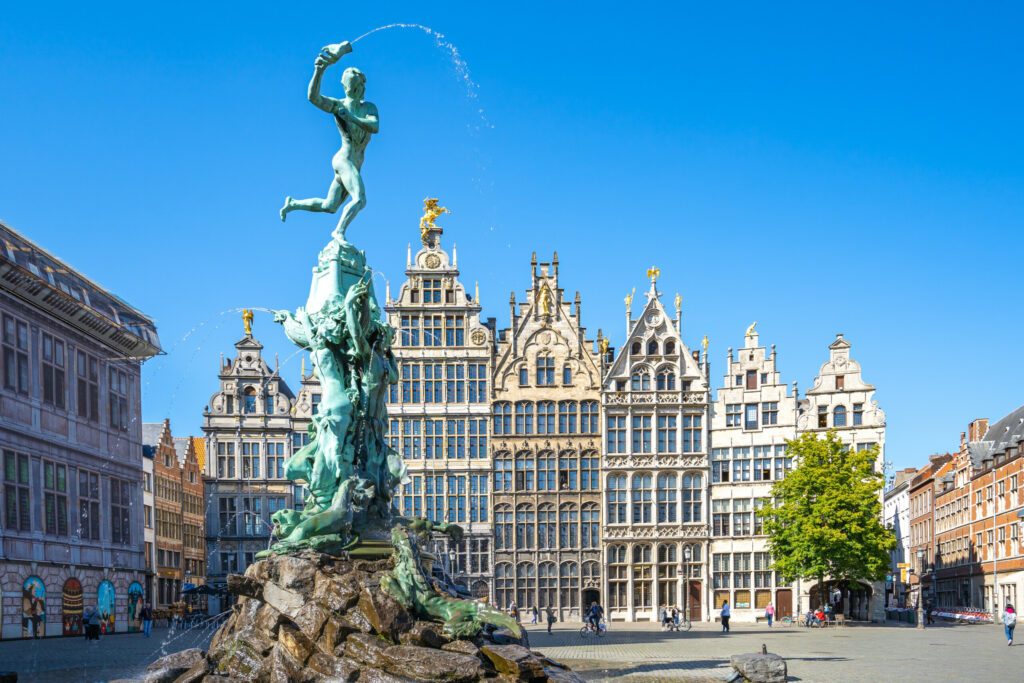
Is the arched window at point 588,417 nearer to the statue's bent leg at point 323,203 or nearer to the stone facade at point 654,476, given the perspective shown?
the stone facade at point 654,476

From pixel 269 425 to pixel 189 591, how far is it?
3926 centimetres

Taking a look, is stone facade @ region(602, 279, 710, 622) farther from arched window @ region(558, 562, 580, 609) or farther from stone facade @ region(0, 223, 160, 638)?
stone facade @ region(0, 223, 160, 638)

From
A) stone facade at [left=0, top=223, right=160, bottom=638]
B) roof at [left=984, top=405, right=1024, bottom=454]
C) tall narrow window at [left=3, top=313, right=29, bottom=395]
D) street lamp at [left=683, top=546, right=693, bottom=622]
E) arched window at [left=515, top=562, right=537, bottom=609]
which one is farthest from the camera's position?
roof at [left=984, top=405, right=1024, bottom=454]

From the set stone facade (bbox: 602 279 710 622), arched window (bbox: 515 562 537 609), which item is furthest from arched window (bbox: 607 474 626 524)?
arched window (bbox: 515 562 537 609)

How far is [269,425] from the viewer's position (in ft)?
224

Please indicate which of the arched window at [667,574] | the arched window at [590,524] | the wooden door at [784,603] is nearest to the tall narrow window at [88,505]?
the arched window at [590,524]

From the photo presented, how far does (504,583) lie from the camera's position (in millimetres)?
65875

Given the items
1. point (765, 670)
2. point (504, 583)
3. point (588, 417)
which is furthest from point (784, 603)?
point (765, 670)

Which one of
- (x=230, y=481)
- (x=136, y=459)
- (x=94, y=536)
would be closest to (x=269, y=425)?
(x=230, y=481)

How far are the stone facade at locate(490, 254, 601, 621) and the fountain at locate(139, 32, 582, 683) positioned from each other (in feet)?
129

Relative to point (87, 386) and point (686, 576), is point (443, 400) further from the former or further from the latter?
point (87, 386)

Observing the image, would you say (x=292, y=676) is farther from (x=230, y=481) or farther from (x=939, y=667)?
(x=230, y=481)

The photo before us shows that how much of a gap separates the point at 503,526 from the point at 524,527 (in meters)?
1.09

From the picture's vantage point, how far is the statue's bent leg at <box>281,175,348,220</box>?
2762 cm
